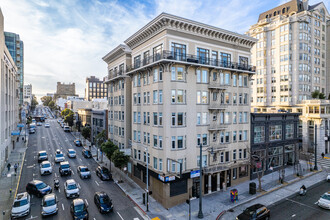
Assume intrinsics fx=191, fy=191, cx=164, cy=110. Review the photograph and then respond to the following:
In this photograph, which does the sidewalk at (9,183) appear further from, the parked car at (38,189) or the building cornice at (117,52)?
the building cornice at (117,52)

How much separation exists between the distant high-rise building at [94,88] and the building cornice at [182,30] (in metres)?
125

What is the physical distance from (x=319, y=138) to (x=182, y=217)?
4718 cm

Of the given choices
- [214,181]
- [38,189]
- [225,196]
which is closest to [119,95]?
[38,189]

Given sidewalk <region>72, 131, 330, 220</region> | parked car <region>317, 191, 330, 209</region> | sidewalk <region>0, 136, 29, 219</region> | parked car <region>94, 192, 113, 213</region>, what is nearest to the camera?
parked car <region>94, 192, 113, 213</region>

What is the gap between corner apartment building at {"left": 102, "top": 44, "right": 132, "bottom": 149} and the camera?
34.0 m

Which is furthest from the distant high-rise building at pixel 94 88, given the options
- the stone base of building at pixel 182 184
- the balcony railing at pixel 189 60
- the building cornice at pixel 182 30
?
the stone base of building at pixel 182 184

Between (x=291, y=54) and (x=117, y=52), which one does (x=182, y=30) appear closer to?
(x=117, y=52)

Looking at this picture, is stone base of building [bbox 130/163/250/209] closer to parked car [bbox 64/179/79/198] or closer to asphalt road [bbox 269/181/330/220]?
asphalt road [bbox 269/181/330/220]

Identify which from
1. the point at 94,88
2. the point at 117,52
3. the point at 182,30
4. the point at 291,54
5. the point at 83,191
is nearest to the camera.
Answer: the point at 182,30

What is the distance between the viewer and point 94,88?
147875 mm

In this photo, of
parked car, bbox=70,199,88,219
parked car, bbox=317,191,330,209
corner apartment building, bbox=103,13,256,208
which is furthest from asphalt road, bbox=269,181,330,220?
parked car, bbox=70,199,88,219

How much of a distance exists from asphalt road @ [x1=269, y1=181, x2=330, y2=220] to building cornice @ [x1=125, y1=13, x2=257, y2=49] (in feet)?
75.5

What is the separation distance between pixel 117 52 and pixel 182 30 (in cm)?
1613

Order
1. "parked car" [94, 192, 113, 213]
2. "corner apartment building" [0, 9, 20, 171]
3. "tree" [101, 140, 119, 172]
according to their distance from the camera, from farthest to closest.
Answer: "tree" [101, 140, 119, 172] < "corner apartment building" [0, 9, 20, 171] < "parked car" [94, 192, 113, 213]
